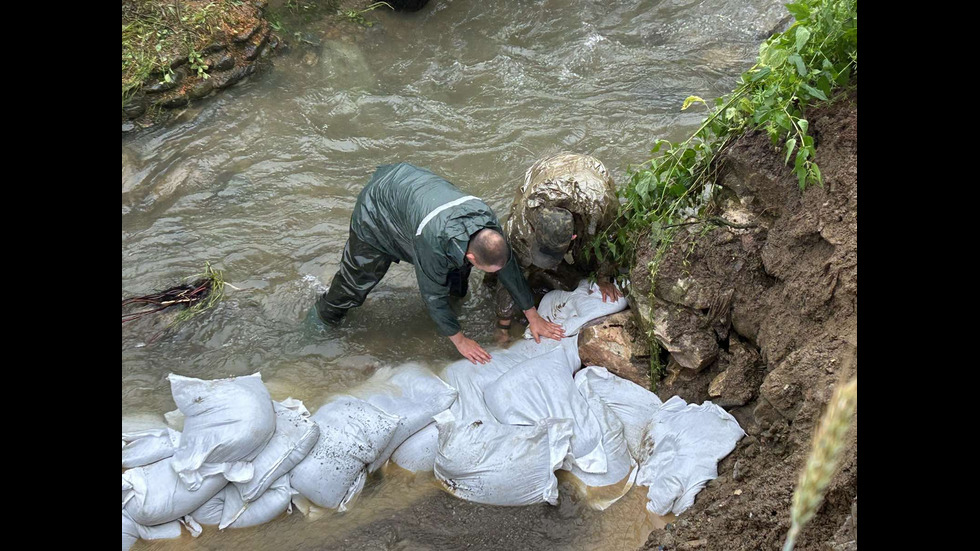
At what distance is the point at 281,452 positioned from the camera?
2.72 meters

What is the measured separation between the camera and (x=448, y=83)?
196 inches

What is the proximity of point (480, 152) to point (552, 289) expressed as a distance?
1.45 m

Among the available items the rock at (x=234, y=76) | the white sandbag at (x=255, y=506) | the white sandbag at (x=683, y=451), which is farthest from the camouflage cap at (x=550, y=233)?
the rock at (x=234, y=76)

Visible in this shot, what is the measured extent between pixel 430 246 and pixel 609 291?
95 centimetres

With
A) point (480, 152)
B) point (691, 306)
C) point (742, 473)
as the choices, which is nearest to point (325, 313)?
point (480, 152)

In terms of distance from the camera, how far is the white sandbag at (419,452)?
2891 mm

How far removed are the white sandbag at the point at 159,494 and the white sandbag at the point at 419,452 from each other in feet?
2.37

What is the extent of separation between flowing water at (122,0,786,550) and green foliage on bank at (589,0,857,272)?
1060 mm

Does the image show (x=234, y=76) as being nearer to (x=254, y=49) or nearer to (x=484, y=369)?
(x=254, y=49)

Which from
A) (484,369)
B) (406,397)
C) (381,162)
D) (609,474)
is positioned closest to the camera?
(609,474)

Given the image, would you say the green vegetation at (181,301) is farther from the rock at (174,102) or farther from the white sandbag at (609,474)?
the white sandbag at (609,474)

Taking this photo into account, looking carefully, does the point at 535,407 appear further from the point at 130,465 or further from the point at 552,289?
the point at 130,465

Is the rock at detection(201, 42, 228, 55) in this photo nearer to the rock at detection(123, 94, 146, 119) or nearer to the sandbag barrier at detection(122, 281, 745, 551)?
the rock at detection(123, 94, 146, 119)

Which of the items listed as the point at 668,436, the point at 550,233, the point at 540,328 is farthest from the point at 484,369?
the point at 668,436
